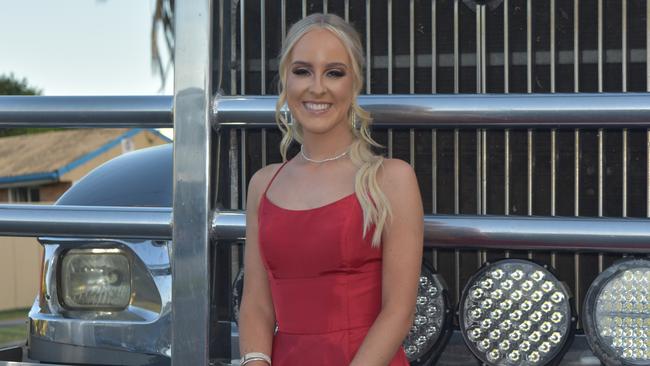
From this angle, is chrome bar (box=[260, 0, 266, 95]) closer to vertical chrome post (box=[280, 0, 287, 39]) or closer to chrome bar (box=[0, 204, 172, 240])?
vertical chrome post (box=[280, 0, 287, 39])

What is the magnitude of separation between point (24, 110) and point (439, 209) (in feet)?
3.34

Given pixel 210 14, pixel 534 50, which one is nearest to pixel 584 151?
pixel 534 50

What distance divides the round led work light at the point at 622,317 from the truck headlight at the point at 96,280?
1.16 meters

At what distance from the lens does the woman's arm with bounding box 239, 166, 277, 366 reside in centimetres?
226

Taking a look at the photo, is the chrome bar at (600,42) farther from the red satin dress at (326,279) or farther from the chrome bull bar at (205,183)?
the red satin dress at (326,279)

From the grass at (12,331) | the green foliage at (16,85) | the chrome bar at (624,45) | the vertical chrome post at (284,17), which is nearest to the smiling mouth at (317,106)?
the vertical chrome post at (284,17)

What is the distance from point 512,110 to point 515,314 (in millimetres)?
443

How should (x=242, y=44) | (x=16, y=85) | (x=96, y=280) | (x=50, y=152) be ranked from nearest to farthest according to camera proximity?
(x=242, y=44)
(x=96, y=280)
(x=50, y=152)
(x=16, y=85)

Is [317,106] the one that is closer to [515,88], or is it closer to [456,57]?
[456,57]

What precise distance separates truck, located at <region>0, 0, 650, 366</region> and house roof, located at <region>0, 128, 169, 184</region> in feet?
74.3

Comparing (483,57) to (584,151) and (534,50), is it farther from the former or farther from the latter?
(584,151)

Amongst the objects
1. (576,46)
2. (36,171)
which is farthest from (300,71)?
(36,171)

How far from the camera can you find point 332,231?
6.93 ft

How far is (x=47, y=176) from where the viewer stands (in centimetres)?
2708
